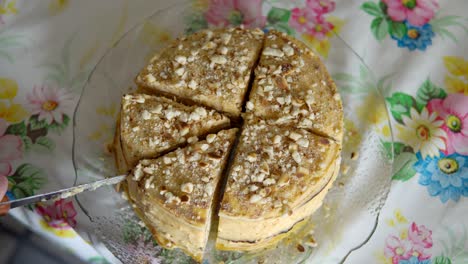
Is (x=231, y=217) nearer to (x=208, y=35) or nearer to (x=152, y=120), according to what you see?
(x=152, y=120)

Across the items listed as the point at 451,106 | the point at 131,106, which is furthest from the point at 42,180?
the point at 451,106

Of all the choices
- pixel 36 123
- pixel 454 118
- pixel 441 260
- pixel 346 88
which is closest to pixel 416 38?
pixel 454 118

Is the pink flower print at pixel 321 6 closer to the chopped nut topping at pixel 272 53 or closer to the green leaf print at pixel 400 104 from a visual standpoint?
the green leaf print at pixel 400 104

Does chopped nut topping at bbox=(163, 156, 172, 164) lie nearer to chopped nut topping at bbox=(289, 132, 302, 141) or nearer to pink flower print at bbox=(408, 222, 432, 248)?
chopped nut topping at bbox=(289, 132, 302, 141)

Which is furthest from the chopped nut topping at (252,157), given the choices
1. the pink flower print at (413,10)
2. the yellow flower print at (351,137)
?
the pink flower print at (413,10)

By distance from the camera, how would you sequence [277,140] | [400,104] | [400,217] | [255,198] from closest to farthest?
1. [255,198]
2. [277,140]
3. [400,217]
4. [400,104]

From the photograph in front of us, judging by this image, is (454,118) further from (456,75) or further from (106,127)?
(106,127)

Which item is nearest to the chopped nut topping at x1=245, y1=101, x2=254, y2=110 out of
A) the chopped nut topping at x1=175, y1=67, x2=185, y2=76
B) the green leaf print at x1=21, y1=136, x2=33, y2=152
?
the chopped nut topping at x1=175, y1=67, x2=185, y2=76
